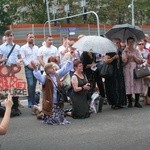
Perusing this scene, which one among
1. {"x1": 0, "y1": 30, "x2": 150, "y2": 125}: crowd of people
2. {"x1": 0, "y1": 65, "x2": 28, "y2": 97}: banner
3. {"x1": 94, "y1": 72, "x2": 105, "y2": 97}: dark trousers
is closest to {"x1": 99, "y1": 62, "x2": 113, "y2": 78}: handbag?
{"x1": 0, "y1": 30, "x2": 150, "y2": 125}: crowd of people

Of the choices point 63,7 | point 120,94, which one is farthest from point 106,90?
point 63,7

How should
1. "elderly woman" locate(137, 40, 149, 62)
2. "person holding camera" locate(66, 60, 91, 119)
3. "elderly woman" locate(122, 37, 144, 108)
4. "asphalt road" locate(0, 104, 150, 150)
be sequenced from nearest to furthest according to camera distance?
1. "asphalt road" locate(0, 104, 150, 150)
2. "person holding camera" locate(66, 60, 91, 119)
3. "elderly woman" locate(122, 37, 144, 108)
4. "elderly woman" locate(137, 40, 149, 62)

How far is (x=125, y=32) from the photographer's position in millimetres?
11398

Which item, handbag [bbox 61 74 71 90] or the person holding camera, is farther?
handbag [bbox 61 74 71 90]

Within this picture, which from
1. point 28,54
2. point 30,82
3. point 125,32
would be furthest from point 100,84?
point 28,54

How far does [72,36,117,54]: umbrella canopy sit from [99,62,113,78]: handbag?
1.62ft

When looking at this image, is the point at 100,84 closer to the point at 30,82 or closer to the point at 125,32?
the point at 125,32

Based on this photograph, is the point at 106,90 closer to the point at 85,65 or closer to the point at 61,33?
the point at 85,65

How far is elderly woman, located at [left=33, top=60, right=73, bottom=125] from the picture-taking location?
9.38 meters

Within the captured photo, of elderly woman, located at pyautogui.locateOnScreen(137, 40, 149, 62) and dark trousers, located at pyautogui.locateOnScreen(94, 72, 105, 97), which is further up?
elderly woman, located at pyautogui.locateOnScreen(137, 40, 149, 62)

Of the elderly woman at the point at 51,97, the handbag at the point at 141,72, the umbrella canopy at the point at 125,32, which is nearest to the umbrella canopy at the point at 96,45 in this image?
the umbrella canopy at the point at 125,32

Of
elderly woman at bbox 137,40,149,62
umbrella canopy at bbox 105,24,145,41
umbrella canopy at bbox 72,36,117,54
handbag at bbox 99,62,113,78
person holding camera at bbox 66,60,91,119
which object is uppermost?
umbrella canopy at bbox 105,24,145,41

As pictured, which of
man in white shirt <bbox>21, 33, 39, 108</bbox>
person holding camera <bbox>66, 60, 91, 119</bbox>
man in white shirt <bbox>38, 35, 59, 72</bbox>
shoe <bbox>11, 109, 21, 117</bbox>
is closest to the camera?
person holding camera <bbox>66, 60, 91, 119</bbox>

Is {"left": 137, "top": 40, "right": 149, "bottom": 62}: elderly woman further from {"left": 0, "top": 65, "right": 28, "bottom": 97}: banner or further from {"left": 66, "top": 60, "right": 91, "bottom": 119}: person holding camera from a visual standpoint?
{"left": 0, "top": 65, "right": 28, "bottom": 97}: banner
